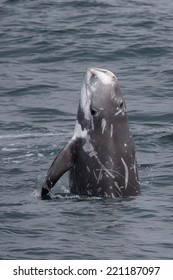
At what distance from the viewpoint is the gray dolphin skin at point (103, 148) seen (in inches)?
898

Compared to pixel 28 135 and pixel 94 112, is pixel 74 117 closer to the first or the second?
pixel 28 135

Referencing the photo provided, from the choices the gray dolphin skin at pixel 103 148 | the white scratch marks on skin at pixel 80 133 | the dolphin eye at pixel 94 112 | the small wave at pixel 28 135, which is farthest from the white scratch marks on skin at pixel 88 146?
the small wave at pixel 28 135

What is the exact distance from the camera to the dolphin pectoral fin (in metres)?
22.4

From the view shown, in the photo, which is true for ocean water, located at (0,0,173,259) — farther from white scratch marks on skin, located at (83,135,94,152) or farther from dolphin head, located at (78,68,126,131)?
dolphin head, located at (78,68,126,131)

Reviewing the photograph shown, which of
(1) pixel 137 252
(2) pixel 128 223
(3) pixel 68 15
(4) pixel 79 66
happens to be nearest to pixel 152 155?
(2) pixel 128 223

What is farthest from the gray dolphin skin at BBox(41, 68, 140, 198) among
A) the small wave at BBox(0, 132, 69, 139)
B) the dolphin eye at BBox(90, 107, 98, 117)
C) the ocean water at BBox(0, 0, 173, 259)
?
the small wave at BBox(0, 132, 69, 139)

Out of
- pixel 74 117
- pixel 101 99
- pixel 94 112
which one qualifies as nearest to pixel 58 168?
pixel 94 112

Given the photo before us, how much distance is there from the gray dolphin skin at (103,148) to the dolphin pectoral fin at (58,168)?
0.06 feet

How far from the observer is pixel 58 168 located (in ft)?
73.7

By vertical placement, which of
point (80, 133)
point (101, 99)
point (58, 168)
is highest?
point (101, 99)

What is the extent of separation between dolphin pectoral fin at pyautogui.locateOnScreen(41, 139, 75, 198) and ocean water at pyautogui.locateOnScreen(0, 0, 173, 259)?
336 mm

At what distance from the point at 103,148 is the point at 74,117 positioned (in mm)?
8656

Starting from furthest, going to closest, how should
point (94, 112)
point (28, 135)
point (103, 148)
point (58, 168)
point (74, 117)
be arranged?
point (74, 117) < point (28, 135) < point (94, 112) < point (103, 148) < point (58, 168)

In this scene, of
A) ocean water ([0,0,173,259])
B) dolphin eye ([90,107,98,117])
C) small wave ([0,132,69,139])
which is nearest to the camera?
ocean water ([0,0,173,259])
